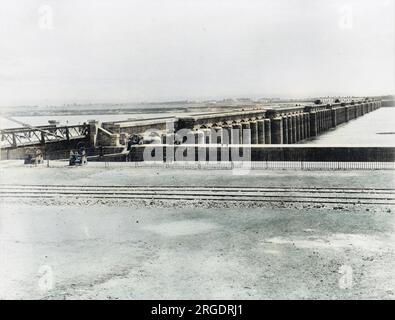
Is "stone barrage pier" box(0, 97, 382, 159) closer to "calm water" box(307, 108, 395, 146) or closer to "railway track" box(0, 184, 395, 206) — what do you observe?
"calm water" box(307, 108, 395, 146)

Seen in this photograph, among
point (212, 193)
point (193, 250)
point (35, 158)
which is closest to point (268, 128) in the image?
point (35, 158)

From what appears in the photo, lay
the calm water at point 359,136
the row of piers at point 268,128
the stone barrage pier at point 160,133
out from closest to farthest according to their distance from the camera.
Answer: the stone barrage pier at point 160,133 → the row of piers at point 268,128 → the calm water at point 359,136

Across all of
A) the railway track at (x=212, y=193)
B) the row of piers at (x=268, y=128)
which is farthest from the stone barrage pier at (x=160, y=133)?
the railway track at (x=212, y=193)

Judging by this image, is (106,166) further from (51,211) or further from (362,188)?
(362,188)

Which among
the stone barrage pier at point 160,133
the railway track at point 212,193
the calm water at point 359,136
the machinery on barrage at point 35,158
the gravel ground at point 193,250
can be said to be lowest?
the calm water at point 359,136

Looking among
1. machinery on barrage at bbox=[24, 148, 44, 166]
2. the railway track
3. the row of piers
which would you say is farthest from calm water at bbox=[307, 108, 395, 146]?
machinery on barrage at bbox=[24, 148, 44, 166]

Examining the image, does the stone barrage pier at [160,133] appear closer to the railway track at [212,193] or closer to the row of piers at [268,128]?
the row of piers at [268,128]
